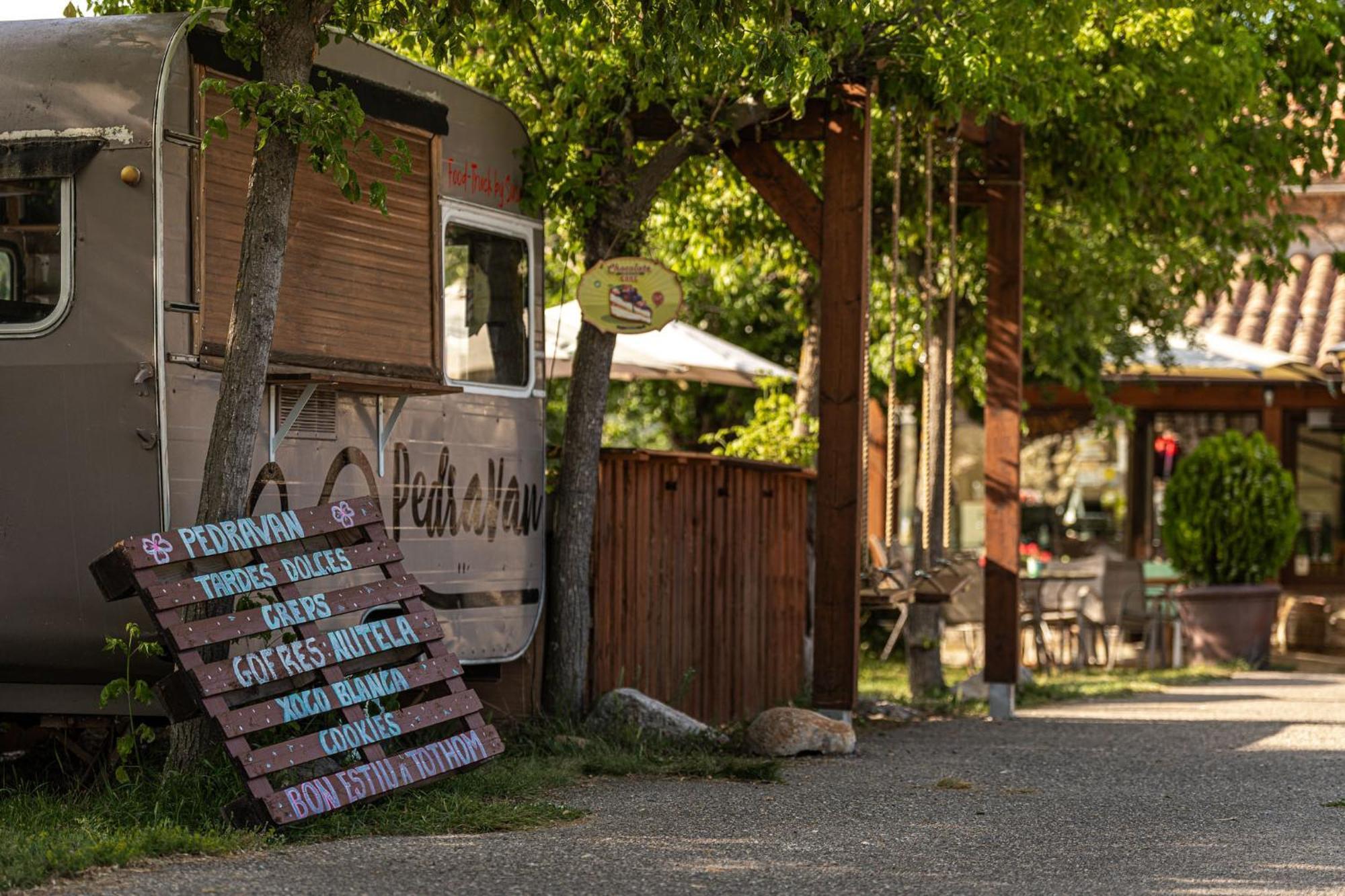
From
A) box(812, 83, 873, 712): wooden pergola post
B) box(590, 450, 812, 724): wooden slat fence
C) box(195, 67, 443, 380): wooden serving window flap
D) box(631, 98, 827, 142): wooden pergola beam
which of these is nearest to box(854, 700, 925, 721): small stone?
box(590, 450, 812, 724): wooden slat fence

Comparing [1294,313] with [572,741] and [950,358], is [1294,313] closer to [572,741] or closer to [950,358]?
[950,358]

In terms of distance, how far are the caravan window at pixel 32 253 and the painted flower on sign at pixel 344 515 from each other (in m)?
1.22

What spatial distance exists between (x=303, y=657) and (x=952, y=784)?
2.83 meters

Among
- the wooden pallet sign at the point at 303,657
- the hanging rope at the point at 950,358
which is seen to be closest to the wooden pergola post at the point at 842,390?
the hanging rope at the point at 950,358

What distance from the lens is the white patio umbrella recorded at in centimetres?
1291

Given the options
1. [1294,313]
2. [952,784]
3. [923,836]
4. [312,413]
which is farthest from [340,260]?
[1294,313]

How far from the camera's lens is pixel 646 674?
29.7ft

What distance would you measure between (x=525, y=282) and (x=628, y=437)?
45.9 ft

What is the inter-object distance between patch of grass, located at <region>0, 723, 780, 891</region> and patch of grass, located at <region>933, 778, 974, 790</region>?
26.6 inches

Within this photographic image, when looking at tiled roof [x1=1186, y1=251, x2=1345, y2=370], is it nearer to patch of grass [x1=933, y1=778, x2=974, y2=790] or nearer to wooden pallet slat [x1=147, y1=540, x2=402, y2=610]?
patch of grass [x1=933, y1=778, x2=974, y2=790]

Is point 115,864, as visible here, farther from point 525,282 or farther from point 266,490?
point 525,282

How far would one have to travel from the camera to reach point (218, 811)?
5867 mm

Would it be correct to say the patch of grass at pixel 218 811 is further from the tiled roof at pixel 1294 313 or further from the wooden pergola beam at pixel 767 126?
the tiled roof at pixel 1294 313

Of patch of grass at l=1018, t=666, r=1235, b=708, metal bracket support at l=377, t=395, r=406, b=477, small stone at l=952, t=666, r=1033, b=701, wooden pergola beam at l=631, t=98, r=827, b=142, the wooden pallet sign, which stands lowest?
patch of grass at l=1018, t=666, r=1235, b=708
